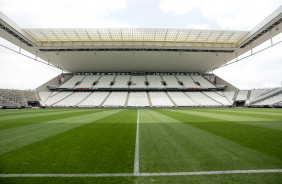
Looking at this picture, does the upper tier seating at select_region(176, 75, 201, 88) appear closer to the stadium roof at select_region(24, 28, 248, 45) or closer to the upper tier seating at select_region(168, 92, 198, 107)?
the upper tier seating at select_region(168, 92, 198, 107)

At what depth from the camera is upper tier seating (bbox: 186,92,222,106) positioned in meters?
36.5

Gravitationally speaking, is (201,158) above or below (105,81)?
below

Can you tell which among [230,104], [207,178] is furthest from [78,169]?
[230,104]

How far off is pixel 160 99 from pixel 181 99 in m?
6.12

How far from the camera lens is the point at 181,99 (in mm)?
38000

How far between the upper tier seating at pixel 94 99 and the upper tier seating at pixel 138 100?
8142mm

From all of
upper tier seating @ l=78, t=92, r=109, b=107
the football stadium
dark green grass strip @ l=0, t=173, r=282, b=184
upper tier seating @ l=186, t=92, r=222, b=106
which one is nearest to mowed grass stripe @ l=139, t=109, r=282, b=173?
the football stadium

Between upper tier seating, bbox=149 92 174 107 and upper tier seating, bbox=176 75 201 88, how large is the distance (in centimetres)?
906

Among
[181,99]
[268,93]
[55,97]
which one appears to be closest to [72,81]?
[55,97]

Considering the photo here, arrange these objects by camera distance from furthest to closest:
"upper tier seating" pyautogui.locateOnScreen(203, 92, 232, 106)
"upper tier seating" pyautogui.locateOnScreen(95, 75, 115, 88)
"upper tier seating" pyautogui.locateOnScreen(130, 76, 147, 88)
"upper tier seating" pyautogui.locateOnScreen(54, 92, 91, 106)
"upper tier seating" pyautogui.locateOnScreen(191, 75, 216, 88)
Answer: "upper tier seating" pyautogui.locateOnScreen(191, 75, 216, 88) → "upper tier seating" pyautogui.locateOnScreen(130, 76, 147, 88) → "upper tier seating" pyautogui.locateOnScreen(95, 75, 115, 88) → "upper tier seating" pyautogui.locateOnScreen(203, 92, 232, 106) → "upper tier seating" pyautogui.locateOnScreen(54, 92, 91, 106)

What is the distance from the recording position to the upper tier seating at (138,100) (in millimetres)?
35112

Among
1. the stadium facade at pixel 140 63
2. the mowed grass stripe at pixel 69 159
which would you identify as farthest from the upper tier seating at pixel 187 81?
the mowed grass stripe at pixel 69 159

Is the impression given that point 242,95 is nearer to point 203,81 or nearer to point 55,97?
→ point 203,81

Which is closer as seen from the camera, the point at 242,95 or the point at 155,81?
the point at 242,95
